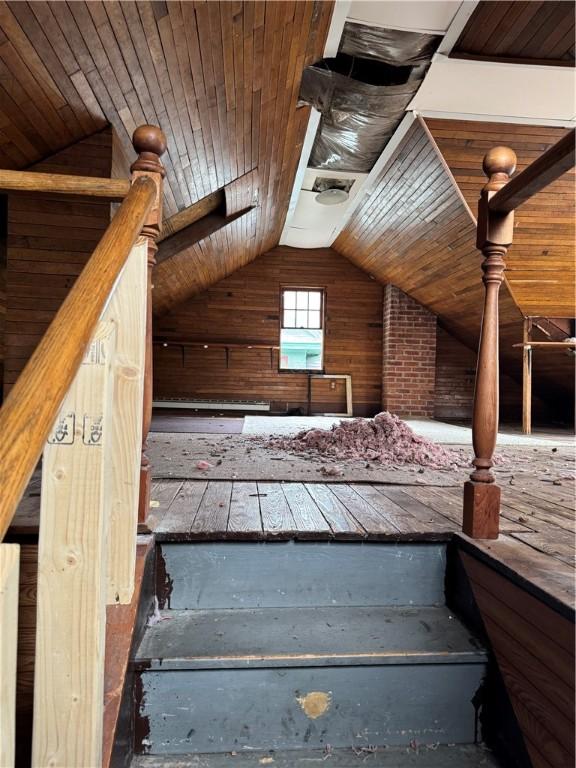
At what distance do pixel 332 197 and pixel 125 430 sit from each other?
4.85 meters

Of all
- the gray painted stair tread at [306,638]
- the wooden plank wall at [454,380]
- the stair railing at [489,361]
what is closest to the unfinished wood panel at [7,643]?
the gray painted stair tread at [306,638]

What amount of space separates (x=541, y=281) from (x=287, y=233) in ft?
12.1

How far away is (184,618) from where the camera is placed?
1.14 metres

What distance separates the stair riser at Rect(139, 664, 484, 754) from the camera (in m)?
0.98

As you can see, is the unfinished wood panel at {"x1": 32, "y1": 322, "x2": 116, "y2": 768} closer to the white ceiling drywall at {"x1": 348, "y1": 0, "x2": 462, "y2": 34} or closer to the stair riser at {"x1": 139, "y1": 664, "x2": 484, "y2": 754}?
the stair riser at {"x1": 139, "y1": 664, "x2": 484, "y2": 754}

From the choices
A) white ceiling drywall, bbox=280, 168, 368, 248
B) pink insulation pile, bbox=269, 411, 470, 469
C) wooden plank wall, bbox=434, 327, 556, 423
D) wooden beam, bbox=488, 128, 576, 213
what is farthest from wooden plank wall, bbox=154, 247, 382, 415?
wooden beam, bbox=488, 128, 576, 213

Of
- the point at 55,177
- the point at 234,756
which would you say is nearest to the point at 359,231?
the point at 55,177

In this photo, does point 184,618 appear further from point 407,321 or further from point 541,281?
point 407,321

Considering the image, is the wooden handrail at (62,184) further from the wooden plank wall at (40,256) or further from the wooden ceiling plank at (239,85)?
the wooden plank wall at (40,256)

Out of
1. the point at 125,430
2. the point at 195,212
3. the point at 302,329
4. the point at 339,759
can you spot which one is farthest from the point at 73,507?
the point at 302,329

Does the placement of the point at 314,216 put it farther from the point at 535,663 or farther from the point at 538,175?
the point at 535,663

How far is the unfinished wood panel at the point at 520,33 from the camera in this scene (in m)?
2.52

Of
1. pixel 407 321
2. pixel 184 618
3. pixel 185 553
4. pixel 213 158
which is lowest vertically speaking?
pixel 184 618

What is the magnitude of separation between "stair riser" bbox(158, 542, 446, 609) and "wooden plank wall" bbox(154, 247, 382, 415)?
620cm
